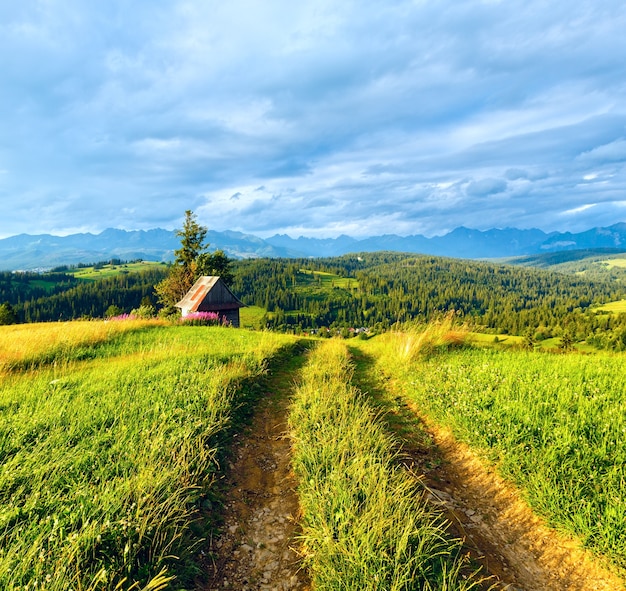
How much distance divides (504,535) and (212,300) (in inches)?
1311

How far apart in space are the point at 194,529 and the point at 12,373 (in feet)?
30.6

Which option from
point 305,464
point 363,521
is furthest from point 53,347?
point 363,521

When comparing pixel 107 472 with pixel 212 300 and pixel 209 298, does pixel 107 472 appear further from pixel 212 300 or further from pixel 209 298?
pixel 212 300

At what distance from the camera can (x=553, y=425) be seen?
5.97 meters

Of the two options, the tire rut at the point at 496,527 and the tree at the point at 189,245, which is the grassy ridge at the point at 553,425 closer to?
the tire rut at the point at 496,527

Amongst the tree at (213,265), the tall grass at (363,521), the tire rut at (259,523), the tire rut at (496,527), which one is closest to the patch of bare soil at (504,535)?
the tire rut at (496,527)

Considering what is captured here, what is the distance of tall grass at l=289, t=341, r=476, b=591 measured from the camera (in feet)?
11.8

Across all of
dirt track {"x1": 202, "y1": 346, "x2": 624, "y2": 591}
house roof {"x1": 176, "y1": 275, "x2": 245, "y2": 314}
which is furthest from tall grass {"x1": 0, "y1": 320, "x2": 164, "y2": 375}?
house roof {"x1": 176, "y1": 275, "x2": 245, "y2": 314}

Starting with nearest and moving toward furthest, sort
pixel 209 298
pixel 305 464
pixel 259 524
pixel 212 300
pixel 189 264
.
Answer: pixel 259 524
pixel 305 464
pixel 209 298
pixel 212 300
pixel 189 264

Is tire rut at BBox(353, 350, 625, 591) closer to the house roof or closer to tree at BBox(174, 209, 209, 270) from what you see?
the house roof

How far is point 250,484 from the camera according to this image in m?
5.90

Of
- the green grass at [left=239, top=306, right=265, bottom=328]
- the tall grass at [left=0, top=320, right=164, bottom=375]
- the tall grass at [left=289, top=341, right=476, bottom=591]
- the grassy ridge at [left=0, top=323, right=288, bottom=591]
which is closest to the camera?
the grassy ridge at [left=0, top=323, right=288, bottom=591]

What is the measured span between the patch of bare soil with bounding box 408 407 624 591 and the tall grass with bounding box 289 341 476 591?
562 millimetres

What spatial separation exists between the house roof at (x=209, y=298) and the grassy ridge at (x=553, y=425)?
28.1 metres
